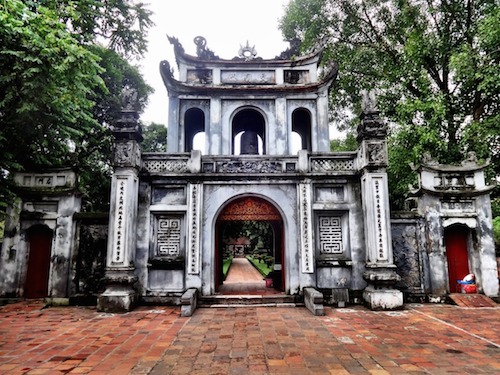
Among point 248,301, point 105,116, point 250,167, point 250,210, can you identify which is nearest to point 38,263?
point 248,301

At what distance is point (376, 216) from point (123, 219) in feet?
21.3

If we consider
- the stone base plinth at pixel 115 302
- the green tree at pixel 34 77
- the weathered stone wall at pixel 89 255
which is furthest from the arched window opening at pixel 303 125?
the stone base plinth at pixel 115 302

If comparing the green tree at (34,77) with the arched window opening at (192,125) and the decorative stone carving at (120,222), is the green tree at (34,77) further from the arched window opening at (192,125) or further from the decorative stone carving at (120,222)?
the arched window opening at (192,125)

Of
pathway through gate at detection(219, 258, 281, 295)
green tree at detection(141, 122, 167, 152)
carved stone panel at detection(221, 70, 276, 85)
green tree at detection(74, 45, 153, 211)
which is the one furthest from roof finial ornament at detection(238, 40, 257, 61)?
green tree at detection(141, 122, 167, 152)

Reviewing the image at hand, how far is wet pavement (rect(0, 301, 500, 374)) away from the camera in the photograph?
183 inches

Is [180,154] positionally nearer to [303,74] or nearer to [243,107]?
[243,107]

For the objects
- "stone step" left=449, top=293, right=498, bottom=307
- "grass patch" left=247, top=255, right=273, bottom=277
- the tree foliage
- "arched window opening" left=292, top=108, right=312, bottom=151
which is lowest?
"stone step" left=449, top=293, right=498, bottom=307

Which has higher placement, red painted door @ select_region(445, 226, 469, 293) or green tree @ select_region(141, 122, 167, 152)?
green tree @ select_region(141, 122, 167, 152)

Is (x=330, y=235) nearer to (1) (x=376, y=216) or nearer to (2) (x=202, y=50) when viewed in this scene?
(1) (x=376, y=216)

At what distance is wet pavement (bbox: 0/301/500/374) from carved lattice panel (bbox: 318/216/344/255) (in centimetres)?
161

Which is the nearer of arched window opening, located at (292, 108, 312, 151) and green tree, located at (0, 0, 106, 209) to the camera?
green tree, located at (0, 0, 106, 209)

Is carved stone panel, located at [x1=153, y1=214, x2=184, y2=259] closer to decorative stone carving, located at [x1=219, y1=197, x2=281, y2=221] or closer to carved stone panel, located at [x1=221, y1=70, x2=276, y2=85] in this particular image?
decorative stone carving, located at [x1=219, y1=197, x2=281, y2=221]

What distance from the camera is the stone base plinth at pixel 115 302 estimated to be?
8164 millimetres

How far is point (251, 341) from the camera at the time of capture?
5.82 metres
